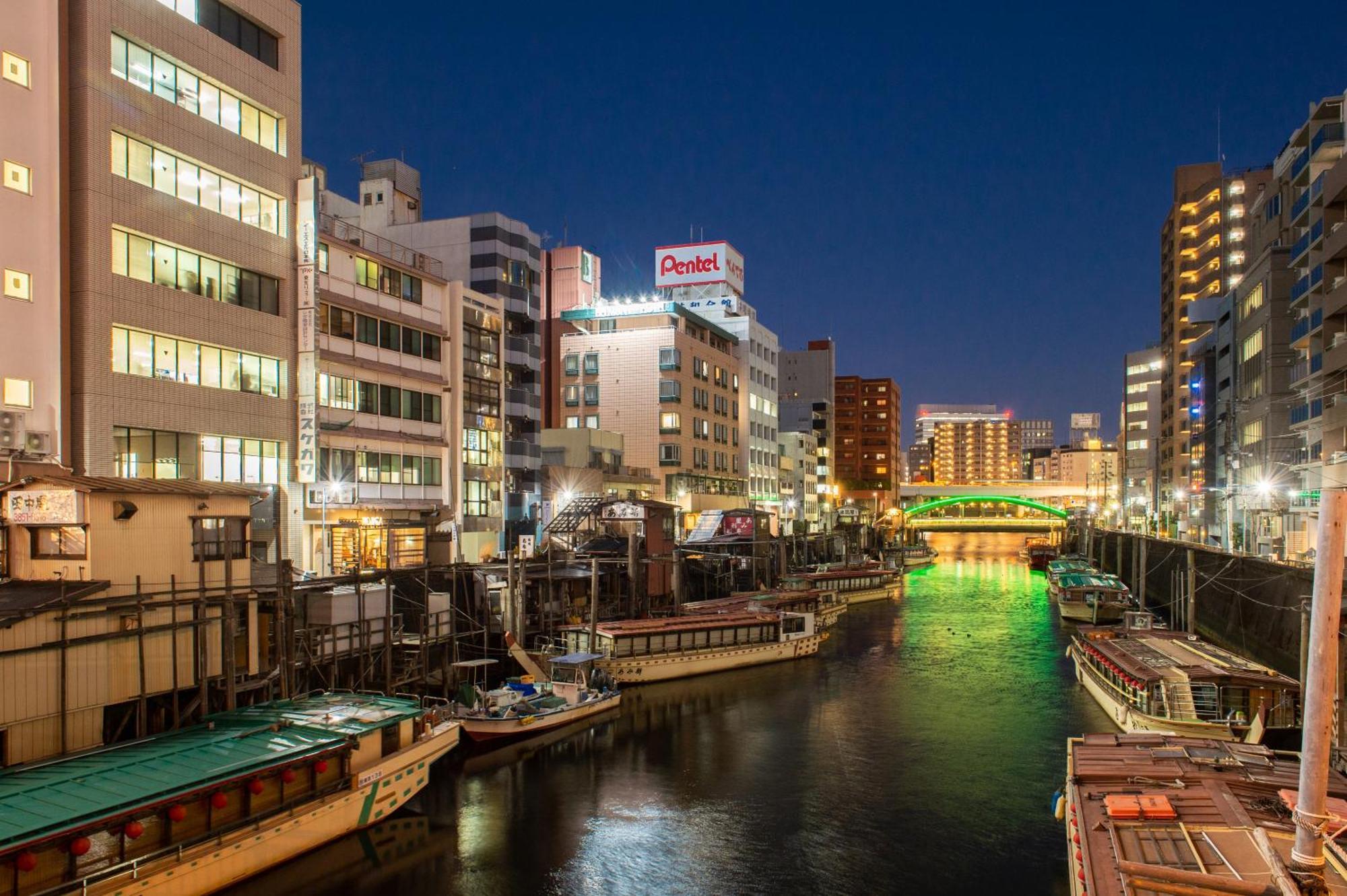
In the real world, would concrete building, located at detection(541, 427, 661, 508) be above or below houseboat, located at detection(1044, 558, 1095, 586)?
above

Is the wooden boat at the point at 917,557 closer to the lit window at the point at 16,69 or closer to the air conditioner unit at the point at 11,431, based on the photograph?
the air conditioner unit at the point at 11,431

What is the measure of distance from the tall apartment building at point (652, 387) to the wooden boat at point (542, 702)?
56.6 meters

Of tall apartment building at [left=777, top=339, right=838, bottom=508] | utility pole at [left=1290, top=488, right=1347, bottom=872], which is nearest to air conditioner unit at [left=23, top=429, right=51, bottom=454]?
utility pole at [left=1290, top=488, right=1347, bottom=872]

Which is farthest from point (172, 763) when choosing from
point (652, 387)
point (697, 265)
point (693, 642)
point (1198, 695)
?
point (697, 265)

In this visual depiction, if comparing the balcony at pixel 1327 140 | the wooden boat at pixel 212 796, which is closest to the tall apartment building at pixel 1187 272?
the balcony at pixel 1327 140

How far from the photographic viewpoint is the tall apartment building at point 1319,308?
5659cm

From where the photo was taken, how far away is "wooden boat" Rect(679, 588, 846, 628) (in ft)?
195

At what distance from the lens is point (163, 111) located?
36719 millimetres

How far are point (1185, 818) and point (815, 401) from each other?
15677cm

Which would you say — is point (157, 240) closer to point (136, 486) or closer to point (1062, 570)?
point (136, 486)

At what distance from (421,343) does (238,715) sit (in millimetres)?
32254

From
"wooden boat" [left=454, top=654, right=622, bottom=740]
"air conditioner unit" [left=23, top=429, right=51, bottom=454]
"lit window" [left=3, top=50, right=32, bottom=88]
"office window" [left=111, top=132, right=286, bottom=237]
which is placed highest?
"lit window" [left=3, top=50, right=32, bottom=88]

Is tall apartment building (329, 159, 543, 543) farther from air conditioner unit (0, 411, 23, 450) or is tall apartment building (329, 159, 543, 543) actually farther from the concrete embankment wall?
the concrete embankment wall

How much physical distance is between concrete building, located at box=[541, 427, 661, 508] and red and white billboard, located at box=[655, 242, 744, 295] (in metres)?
31.6
